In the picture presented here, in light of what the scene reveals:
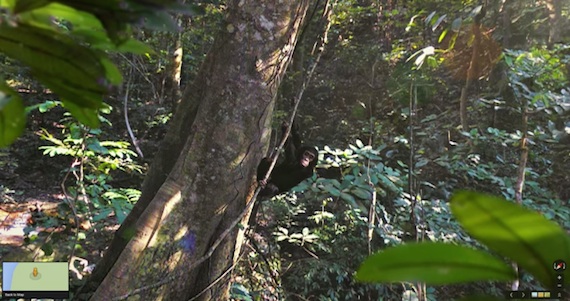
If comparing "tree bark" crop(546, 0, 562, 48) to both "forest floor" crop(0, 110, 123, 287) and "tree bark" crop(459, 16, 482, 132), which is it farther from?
"forest floor" crop(0, 110, 123, 287)

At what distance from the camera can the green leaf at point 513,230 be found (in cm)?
22

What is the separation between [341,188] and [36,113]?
4557 millimetres

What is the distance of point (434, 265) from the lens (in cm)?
21

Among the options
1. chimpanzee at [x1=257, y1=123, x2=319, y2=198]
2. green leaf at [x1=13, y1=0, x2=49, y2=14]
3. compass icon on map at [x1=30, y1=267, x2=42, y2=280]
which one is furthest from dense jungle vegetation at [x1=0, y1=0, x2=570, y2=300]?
compass icon on map at [x1=30, y1=267, x2=42, y2=280]

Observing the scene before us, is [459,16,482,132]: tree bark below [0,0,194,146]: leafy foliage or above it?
above

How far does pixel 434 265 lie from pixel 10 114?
283 mm

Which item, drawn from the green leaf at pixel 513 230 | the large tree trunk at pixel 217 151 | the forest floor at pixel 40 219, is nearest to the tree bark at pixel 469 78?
the large tree trunk at pixel 217 151

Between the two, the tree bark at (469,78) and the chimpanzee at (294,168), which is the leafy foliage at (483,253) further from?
the tree bark at (469,78)

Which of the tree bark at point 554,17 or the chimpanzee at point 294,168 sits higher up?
the tree bark at point 554,17

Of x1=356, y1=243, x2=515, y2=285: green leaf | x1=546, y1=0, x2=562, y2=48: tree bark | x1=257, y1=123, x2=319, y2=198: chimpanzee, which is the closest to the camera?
x1=356, y1=243, x2=515, y2=285: green leaf

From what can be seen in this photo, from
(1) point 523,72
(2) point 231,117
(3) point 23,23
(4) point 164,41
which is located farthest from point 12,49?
(4) point 164,41

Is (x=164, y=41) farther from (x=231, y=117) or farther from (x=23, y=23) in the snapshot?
(x=23, y=23)

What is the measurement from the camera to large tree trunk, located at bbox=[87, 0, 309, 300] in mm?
1731

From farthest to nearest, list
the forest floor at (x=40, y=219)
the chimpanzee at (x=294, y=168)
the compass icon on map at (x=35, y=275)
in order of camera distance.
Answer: the chimpanzee at (x=294, y=168)
the forest floor at (x=40, y=219)
the compass icon on map at (x=35, y=275)
